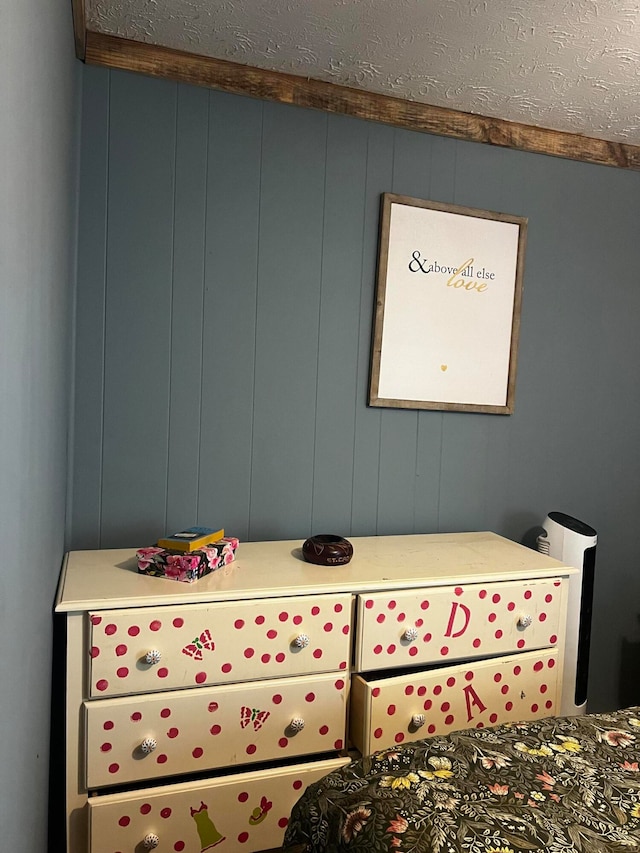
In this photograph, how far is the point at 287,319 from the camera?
2.29m

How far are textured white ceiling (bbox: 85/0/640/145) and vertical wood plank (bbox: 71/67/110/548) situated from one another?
24cm

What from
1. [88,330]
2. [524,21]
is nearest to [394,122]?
[524,21]

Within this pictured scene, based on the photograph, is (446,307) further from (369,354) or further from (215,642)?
(215,642)

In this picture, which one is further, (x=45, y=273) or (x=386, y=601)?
(x=386, y=601)

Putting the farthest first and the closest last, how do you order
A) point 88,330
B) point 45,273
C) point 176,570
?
point 88,330 < point 176,570 < point 45,273

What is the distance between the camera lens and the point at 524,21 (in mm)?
1832

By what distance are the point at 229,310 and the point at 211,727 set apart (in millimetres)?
1254

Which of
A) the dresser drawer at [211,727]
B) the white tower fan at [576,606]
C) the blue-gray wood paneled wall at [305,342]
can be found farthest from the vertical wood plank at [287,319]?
the white tower fan at [576,606]

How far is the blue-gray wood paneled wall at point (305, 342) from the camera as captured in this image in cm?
210

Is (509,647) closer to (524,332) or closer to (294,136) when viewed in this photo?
(524,332)

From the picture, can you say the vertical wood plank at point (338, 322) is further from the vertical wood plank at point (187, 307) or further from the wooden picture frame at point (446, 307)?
the vertical wood plank at point (187, 307)

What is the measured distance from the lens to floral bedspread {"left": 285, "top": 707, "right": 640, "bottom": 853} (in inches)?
43.1

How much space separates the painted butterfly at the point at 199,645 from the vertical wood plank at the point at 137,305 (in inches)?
21.6

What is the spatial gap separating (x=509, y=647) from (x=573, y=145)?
1894mm
